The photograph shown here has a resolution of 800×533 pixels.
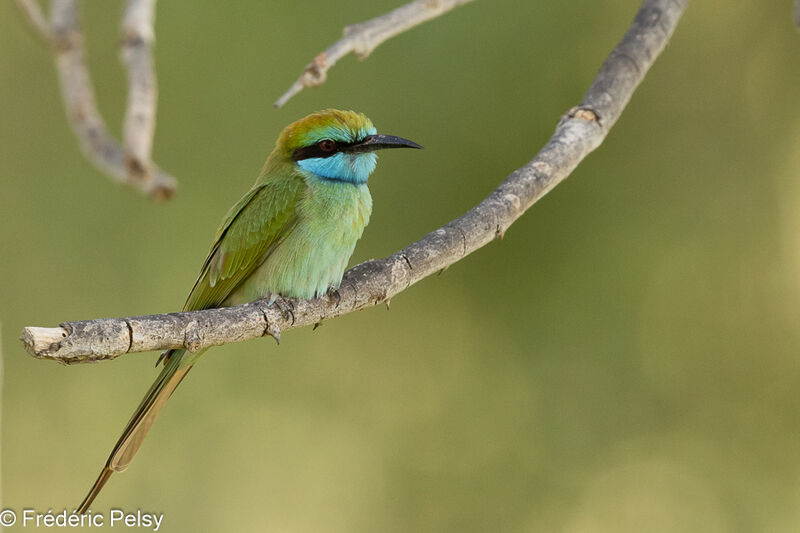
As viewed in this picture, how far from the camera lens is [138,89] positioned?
1.64 meters

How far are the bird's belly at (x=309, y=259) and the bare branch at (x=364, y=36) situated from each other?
47 cm

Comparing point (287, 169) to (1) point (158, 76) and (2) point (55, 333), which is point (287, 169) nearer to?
(2) point (55, 333)

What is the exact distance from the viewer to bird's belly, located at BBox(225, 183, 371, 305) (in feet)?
7.43

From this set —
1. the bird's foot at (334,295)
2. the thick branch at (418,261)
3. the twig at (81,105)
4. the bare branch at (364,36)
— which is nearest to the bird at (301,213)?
the bird's foot at (334,295)

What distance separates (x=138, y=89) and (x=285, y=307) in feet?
2.02

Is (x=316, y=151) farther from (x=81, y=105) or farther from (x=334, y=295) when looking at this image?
A: (x=81, y=105)

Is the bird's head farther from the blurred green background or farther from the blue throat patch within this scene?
the blurred green background

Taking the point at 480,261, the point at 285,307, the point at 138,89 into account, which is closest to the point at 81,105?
the point at 138,89

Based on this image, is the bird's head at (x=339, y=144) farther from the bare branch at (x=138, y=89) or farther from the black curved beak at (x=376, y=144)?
the bare branch at (x=138, y=89)

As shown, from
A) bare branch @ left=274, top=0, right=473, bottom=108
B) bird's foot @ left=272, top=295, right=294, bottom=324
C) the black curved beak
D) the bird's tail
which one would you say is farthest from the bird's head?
the bird's tail

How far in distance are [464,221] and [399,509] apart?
195 cm

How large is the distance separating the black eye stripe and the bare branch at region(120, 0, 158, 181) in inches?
26.6

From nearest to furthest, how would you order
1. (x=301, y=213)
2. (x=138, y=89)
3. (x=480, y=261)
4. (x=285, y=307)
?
(x=138, y=89), (x=285, y=307), (x=301, y=213), (x=480, y=261)

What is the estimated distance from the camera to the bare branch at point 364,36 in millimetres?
1891
